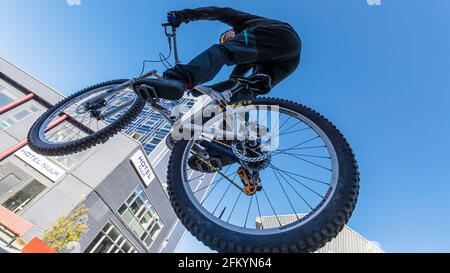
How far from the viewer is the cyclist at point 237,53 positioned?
238 centimetres

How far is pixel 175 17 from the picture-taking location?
3.03 m

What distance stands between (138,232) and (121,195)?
3.18 m

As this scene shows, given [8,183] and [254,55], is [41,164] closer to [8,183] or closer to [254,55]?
[8,183]

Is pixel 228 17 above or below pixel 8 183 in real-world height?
below

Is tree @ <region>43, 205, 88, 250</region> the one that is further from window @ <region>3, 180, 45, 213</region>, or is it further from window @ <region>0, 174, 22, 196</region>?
→ window @ <region>0, 174, 22, 196</region>

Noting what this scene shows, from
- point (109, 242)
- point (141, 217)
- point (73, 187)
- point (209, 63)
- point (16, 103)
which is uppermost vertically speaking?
point (16, 103)

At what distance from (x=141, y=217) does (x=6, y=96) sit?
35.2ft

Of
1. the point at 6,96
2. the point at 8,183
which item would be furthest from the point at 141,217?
the point at 6,96

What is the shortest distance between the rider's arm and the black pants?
0.53 metres

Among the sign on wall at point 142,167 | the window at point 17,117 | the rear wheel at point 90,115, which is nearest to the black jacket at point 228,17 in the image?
the rear wheel at point 90,115

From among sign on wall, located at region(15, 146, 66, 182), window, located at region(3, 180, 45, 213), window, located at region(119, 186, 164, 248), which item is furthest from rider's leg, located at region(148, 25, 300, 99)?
window, located at region(119, 186, 164, 248)

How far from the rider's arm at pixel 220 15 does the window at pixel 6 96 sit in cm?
1660

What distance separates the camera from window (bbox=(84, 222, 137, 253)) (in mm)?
13133
